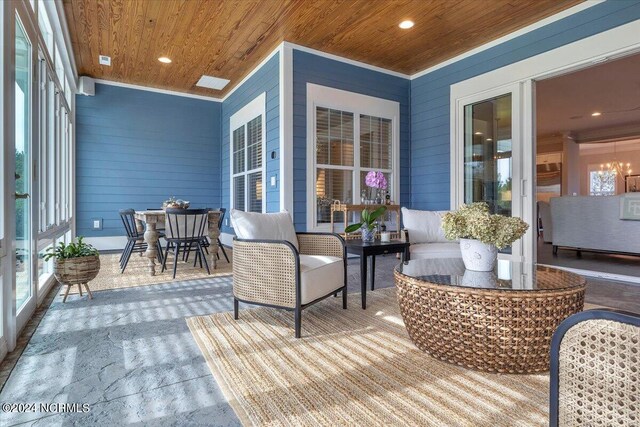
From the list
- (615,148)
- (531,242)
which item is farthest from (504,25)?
(615,148)

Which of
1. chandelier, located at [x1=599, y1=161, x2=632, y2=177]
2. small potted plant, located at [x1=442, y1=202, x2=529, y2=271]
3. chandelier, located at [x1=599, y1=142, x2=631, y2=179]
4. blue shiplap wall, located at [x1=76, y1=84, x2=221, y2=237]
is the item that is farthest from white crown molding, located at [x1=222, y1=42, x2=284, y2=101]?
chandelier, located at [x1=599, y1=161, x2=632, y2=177]

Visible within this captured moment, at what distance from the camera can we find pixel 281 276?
2354mm

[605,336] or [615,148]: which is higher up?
[615,148]

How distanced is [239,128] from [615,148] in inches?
444

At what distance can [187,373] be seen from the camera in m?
1.79

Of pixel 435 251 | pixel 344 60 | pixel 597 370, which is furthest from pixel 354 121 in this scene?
pixel 597 370

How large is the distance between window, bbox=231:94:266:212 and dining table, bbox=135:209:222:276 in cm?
94

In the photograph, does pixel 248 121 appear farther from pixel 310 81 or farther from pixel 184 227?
pixel 184 227

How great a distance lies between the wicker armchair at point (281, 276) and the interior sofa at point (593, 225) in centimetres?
443

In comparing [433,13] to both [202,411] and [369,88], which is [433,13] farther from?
[202,411]

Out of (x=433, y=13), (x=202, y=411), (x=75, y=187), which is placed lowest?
(x=202, y=411)

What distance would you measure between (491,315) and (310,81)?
410 cm

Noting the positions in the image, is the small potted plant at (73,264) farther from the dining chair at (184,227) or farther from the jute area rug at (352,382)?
the jute area rug at (352,382)

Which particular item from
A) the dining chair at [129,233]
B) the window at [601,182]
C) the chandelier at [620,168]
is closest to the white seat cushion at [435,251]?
the dining chair at [129,233]
